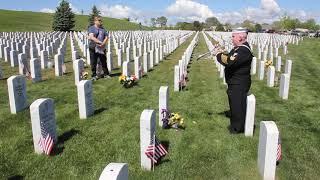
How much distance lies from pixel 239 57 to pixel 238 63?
130mm

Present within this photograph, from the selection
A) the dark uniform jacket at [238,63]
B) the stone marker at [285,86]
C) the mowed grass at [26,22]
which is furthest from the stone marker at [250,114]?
the mowed grass at [26,22]

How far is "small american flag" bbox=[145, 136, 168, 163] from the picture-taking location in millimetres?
5832

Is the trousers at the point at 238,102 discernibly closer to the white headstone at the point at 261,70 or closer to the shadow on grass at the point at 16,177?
the shadow on grass at the point at 16,177

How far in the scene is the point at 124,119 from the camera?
872 cm

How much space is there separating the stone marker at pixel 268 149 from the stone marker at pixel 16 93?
5909 mm

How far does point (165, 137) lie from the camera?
7.38 m

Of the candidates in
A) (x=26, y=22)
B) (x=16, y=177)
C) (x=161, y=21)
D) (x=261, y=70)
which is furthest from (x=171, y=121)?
(x=161, y=21)

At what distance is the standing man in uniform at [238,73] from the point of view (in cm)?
699

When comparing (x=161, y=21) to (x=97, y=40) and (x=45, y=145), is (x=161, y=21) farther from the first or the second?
(x=45, y=145)

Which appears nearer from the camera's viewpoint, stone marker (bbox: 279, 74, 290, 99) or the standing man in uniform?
the standing man in uniform

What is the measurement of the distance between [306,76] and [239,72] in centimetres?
1037

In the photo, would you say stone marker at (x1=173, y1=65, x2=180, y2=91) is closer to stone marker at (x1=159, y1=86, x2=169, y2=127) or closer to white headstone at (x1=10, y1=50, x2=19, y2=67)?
stone marker at (x1=159, y1=86, x2=169, y2=127)

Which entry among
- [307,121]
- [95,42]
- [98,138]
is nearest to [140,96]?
[95,42]

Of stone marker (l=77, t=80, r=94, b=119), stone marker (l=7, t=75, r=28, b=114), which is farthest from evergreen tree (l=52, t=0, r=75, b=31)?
stone marker (l=77, t=80, r=94, b=119)
